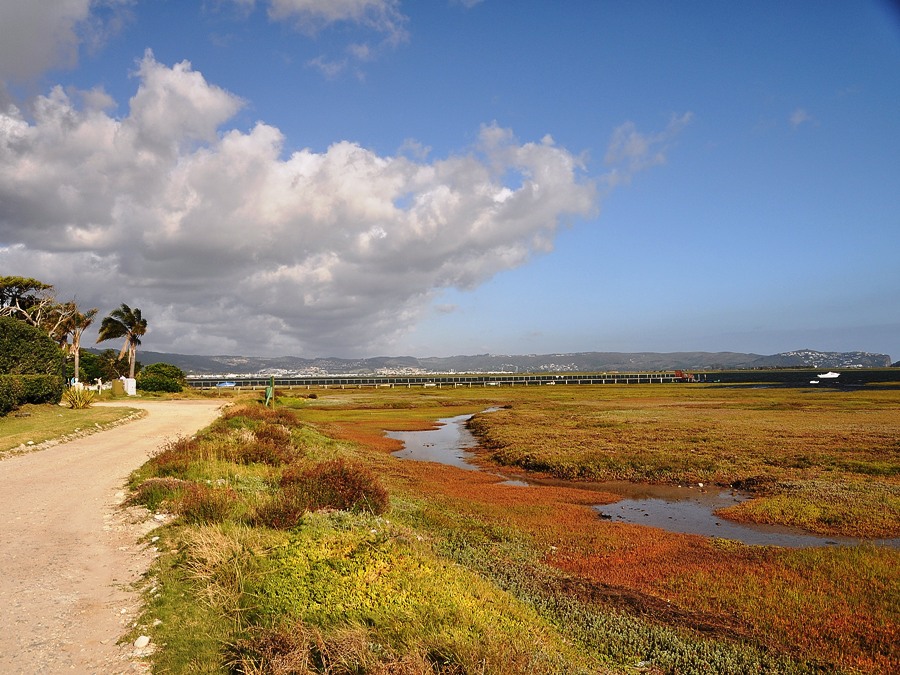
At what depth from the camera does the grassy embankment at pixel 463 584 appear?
21.1 feet

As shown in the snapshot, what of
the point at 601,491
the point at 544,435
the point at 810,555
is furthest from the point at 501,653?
the point at 544,435

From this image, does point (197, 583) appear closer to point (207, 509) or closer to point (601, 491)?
point (207, 509)

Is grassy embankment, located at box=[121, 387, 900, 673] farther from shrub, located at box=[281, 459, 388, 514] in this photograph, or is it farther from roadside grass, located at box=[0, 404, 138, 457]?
roadside grass, located at box=[0, 404, 138, 457]

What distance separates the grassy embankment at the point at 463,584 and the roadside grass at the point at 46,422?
849 cm

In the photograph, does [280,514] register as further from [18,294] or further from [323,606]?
[18,294]

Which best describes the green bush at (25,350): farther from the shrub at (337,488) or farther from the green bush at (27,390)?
the shrub at (337,488)

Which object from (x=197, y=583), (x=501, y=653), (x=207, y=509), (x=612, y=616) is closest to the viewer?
(x=501, y=653)

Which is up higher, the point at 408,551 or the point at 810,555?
the point at 408,551

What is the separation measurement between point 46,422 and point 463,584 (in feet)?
96.8

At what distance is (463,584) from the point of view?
882 cm

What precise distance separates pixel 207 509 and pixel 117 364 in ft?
328

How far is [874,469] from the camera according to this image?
26344mm

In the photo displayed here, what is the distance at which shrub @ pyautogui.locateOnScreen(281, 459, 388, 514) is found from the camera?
1353cm

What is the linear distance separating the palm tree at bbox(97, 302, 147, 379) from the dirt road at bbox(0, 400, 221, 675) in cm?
6752
